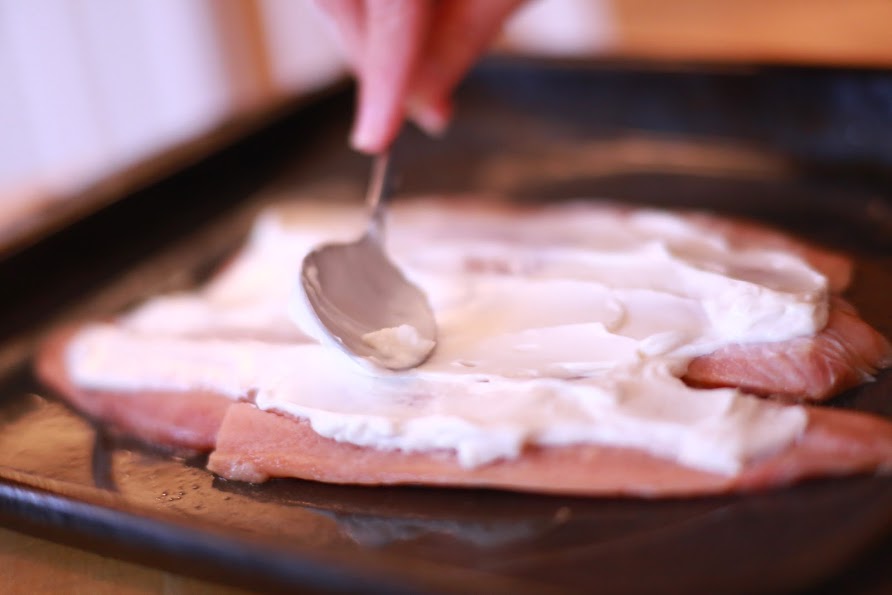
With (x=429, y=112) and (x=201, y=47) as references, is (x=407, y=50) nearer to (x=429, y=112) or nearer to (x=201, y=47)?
(x=429, y=112)

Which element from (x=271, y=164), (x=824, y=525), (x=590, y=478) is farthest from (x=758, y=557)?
(x=271, y=164)

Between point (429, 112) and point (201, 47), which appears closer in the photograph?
point (429, 112)

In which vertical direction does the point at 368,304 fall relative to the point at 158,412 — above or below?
above

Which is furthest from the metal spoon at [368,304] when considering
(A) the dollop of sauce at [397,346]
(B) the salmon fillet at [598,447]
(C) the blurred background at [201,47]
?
A: (C) the blurred background at [201,47]

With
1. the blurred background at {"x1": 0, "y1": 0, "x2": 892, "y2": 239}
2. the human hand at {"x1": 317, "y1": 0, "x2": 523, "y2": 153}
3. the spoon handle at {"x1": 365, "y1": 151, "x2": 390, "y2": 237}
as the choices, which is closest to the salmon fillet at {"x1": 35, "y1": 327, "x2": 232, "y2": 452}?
the spoon handle at {"x1": 365, "y1": 151, "x2": 390, "y2": 237}

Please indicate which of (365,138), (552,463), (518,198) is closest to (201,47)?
(518,198)

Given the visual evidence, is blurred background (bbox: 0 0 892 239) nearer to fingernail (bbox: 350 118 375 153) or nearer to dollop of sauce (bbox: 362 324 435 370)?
fingernail (bbox: 350 118 375 153)

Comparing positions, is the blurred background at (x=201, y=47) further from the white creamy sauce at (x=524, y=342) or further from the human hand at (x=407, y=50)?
the white creamy sauce at (x=524, y=342)
